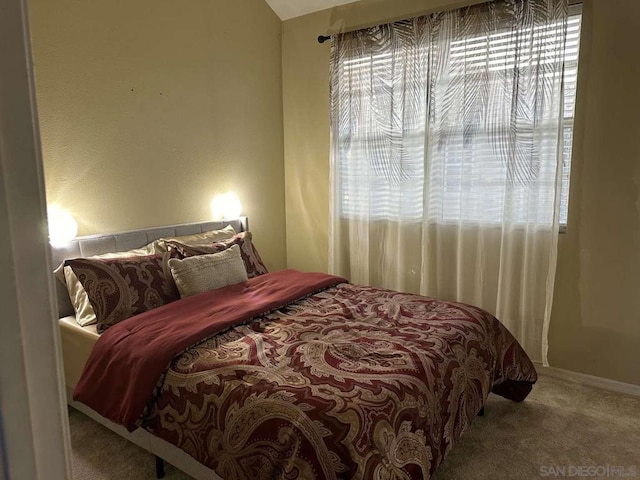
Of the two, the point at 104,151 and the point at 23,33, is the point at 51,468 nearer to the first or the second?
the point at 23,33

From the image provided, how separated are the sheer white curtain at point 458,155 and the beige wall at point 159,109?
68 centimetres

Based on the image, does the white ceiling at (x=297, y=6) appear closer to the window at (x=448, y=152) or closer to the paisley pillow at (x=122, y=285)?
the window at (x=448, y=152)

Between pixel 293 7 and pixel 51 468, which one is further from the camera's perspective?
pixel 293 7

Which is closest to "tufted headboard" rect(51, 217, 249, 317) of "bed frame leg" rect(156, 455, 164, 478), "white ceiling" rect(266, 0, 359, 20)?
"bed frame leg" rect(156, 455, 164, 478)

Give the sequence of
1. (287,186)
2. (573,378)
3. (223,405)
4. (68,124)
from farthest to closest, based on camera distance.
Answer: (287,186), (573,378), (68,124), (223,405)

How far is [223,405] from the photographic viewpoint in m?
A: 1.52

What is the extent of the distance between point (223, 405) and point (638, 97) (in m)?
2.75

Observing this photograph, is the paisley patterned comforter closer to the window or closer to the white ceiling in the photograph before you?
the window

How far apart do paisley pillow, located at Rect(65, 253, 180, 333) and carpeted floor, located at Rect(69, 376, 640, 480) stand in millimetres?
601

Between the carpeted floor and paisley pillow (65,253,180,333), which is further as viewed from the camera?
paisley pillow (65,253,180,333)

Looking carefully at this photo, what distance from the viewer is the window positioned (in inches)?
105

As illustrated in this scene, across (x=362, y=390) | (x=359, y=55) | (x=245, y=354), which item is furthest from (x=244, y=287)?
(x=359, y=55)

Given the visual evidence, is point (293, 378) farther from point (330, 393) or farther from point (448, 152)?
point (448, 152)

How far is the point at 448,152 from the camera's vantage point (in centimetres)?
299
